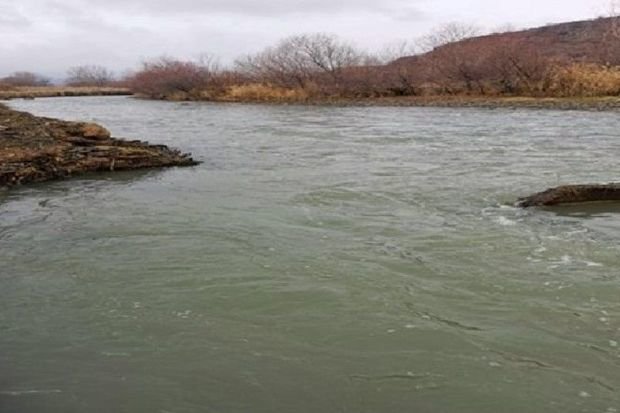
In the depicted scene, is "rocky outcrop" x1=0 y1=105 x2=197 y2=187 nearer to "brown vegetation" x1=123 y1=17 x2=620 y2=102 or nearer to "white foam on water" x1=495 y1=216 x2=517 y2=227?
"white foam on water" x1=495 y1=216 x2=517 y2=227

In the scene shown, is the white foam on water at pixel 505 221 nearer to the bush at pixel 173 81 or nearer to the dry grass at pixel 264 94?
the dry grass at pixel 264 94

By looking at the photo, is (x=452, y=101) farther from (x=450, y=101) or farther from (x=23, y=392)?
(x=23, y=392)

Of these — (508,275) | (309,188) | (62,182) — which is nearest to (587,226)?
(508,275)

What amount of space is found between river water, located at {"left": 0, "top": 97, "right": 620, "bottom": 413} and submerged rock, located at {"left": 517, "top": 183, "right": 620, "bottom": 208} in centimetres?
36

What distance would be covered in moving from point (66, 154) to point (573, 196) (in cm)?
1048

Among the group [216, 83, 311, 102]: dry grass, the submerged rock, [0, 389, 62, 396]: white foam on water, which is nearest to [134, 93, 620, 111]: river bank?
[216, 83, 311, 102]: dry grass

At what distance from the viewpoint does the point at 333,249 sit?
7844 millimetres

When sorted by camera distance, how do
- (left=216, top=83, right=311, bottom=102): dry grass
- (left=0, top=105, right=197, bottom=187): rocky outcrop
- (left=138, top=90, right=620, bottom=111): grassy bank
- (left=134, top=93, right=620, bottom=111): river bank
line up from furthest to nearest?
(left=216, top=83, right=311, bottom=102): dry grass < (left=138, top=90, right=620, bottom=111): grassy bank < (left=134, top=93, right=620, bottom=111): river bank < (left=0, top=105, right=197, bottom=187): rocky outcrop

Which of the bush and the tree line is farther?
the bush

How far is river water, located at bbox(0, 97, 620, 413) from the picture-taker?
14.8 ft

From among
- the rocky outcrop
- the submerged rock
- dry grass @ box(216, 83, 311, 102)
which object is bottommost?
the submerged rock

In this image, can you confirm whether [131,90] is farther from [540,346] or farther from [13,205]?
[540,346]

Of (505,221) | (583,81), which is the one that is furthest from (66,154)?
(583,81)

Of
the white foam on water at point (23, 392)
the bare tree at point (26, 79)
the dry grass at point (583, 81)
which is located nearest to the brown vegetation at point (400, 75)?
the dry grass at point (583, 81)
